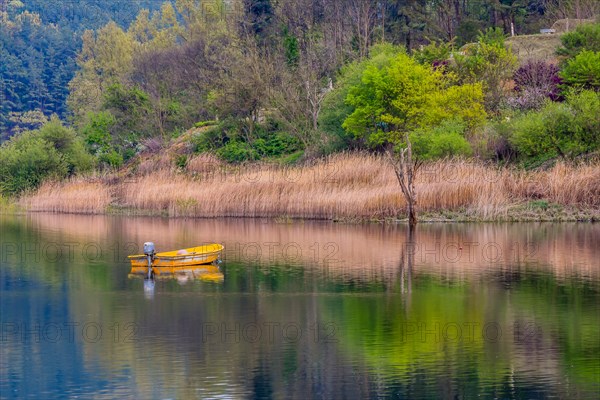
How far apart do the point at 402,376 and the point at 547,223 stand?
24155 mm

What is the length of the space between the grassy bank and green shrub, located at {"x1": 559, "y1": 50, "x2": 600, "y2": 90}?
1089 cm

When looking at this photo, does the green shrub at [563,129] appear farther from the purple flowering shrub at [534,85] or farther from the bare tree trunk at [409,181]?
the bare tree trunk at [409,181]

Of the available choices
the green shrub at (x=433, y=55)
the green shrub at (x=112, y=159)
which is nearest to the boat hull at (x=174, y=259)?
the green shrub at (x=433, y=55)

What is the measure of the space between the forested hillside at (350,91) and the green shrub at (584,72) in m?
0.07

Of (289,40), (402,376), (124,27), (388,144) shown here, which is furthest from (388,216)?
(124,27)

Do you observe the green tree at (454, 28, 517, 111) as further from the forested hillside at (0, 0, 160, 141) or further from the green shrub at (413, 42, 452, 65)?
the forested hillside at (0, 0, 160, 141)

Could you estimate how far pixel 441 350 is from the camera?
69.4 ft

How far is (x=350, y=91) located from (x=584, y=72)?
12.4 m

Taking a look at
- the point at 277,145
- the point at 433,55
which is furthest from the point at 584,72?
the point at 277,145

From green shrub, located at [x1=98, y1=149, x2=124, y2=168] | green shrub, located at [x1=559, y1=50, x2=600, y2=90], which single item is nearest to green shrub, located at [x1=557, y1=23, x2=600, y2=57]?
green shrub, located at [x1=559, y1=50, x2=600, y2=90]

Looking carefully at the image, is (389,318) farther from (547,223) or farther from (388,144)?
(388,144)

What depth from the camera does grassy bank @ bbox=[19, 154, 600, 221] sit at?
42719 mm

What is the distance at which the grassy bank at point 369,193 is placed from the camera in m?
42.7

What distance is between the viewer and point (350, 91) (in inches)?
2164
